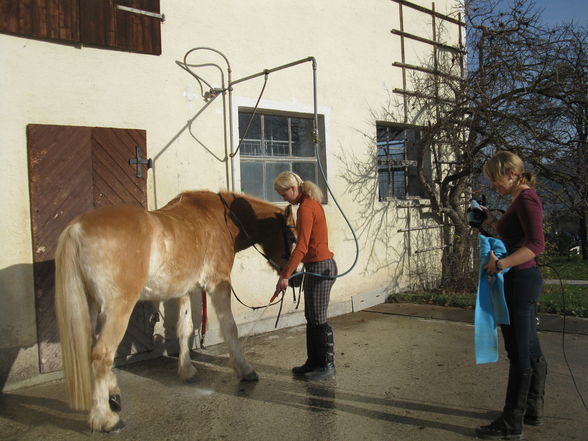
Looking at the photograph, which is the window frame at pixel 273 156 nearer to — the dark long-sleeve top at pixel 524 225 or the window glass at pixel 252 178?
the window glass at pixel 252 178

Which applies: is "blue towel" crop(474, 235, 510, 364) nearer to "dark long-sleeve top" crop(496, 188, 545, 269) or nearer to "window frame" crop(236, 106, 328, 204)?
"dark long-sleeve top" crop(496, 188, 545, 269)

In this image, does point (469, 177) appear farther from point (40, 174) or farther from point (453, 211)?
point (40, 174)

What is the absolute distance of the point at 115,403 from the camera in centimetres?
336

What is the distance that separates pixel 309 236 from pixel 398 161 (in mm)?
4354

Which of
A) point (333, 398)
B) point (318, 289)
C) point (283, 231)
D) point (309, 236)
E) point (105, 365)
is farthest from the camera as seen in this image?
point (283, 231)

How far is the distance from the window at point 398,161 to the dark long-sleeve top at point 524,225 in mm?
4456

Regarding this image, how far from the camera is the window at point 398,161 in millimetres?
7617

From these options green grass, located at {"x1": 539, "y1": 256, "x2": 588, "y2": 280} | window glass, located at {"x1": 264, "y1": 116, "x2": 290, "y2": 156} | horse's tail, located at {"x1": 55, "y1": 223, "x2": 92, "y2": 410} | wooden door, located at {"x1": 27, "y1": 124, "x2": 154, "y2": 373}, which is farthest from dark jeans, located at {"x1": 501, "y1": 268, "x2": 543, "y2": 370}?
green grass, located at {"x1": 539, "y1": 256, "x2": 588, "y2": 280}

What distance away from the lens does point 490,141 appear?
278 inches

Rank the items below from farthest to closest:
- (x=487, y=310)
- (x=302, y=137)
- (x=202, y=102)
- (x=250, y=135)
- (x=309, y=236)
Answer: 1. (x=302, y=137)
2. (x=250, y=135)
3. (x=202, y=102)
4. (x=309, y=236)
5. (x=487, y=310)

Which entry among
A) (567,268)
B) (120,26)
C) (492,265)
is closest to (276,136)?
(120,26)

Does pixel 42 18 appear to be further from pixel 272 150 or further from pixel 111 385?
pixel 111 385

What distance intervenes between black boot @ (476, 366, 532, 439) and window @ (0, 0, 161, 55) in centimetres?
415

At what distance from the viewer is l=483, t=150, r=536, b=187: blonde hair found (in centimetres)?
287
